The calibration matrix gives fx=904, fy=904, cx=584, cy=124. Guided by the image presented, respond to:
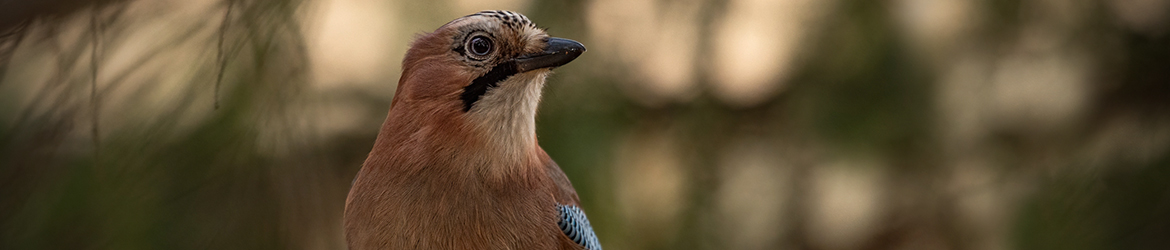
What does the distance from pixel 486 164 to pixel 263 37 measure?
2.01 feet

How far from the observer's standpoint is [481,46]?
5.52 feet

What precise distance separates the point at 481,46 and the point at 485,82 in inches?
2.8

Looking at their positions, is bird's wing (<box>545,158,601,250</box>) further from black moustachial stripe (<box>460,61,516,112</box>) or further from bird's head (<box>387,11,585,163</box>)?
black moustachial stripe (<box>460,61,516,112</box>)

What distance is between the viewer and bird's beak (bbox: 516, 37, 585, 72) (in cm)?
165

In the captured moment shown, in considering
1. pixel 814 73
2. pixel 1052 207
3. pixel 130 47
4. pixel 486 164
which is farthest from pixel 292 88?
pixel 1052 207

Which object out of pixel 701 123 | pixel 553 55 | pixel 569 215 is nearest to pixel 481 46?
pixel 553 55

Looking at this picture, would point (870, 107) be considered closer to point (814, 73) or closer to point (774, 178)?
point (814, 73)

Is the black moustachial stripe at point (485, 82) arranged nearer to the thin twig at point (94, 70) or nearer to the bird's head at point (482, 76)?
the bird's head at point (482, 76)

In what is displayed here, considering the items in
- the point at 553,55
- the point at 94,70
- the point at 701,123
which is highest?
the point at 701,123

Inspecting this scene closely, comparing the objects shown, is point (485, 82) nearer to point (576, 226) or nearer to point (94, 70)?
point (576, 226)

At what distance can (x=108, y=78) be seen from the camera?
6.63ft

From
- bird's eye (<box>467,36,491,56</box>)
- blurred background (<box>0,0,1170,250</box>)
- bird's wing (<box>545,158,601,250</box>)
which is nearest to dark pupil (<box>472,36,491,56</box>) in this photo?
bird's eye (<box>467,36,491,56</box>)

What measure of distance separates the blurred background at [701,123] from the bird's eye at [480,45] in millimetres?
515

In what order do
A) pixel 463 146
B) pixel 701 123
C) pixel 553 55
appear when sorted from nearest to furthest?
pixel 553 55, pixel 463 146, pixel 701 123
